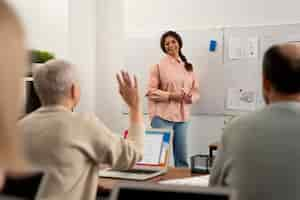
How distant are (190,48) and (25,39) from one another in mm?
5044

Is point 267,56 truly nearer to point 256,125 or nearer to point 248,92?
point 256,125

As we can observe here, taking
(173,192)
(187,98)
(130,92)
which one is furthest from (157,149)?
(187,98)

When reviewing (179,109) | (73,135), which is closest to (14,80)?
(73,135)

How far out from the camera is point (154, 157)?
2.65 metres

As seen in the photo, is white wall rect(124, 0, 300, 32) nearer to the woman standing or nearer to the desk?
the woman standing

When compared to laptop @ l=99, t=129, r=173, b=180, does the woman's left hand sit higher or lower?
higher

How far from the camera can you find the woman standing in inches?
203

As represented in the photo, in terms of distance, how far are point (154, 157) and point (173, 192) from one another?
1.59 meters

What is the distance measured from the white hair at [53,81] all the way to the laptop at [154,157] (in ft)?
2.42

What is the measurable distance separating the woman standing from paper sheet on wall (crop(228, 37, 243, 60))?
46 centimetres

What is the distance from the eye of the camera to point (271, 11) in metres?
5.30

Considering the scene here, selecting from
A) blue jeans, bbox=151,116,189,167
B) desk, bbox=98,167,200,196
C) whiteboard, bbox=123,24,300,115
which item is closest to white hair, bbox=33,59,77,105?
desk, bbox=98,167,200,196

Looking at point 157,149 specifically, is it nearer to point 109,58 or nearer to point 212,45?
point 212,45

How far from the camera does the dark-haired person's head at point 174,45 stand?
17.3ft
